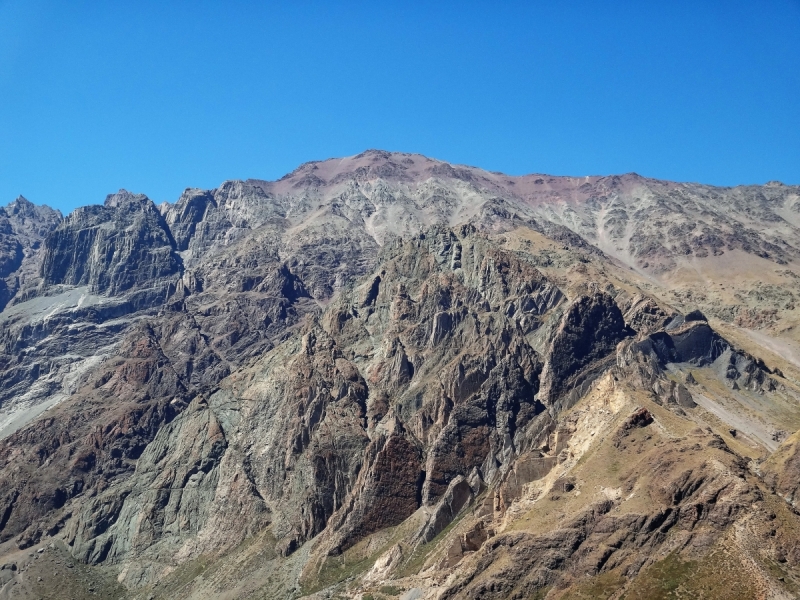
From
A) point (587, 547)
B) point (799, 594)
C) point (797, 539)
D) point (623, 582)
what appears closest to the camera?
point (799, 594)

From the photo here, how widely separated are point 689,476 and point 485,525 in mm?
51820

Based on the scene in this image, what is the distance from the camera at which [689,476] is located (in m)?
164

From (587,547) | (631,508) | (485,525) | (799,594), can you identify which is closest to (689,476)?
(631,508)

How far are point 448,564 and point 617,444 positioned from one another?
47.6m

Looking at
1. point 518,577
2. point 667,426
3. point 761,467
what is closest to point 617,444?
point 667,426

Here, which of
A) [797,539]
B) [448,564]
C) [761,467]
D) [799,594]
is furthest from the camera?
[448,564]

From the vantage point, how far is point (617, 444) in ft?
639

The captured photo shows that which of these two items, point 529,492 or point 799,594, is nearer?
point 799,594

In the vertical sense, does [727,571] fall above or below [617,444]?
below

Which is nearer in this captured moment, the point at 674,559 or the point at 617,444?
the point at 674,559

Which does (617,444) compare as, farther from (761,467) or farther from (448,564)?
(448,564)

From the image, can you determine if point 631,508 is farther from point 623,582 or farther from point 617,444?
point 617,444

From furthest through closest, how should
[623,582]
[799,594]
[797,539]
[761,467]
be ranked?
[761,467], [623,582], [797,539], [799,594]

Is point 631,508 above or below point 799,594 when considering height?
above
